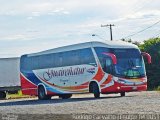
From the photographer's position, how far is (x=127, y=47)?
102 feet

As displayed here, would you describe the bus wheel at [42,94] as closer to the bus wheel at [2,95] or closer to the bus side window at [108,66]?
the bus side window at [108,66]

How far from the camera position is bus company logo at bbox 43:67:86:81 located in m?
32.2

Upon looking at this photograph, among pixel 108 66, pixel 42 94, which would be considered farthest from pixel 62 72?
pixel 108 66

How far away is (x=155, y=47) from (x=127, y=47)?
21781 millimetres

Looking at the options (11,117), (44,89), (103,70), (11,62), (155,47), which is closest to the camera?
(11,117)

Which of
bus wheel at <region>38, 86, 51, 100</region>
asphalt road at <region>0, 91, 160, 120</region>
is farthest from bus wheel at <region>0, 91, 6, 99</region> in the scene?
asphalt road at <region>0, 91, 160, 120</region>

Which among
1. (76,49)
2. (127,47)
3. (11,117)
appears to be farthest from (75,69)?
(11,117)

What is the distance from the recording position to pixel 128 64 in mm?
30516

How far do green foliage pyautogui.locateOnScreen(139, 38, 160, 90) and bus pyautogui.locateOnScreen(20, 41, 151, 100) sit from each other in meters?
16.9

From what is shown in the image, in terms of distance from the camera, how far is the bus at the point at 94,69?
3019 centimetres

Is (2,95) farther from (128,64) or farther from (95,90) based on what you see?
(128,64)

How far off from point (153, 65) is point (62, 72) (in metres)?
19.1

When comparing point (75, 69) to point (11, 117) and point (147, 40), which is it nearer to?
point (11, 117)

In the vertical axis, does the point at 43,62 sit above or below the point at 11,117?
above
